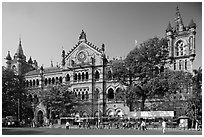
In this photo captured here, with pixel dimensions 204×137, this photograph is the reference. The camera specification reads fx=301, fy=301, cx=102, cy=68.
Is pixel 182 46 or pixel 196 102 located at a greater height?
pixel 182 46

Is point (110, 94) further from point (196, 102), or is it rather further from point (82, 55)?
point (196, 102)

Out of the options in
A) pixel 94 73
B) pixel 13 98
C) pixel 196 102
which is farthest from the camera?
pixel 94 73

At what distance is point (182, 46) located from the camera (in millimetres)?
38469

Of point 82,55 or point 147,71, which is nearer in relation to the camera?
point 147,71

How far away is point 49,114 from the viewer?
43.1 metres

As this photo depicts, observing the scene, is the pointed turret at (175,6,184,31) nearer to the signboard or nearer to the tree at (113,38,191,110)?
the tree at (113,38,191,110)

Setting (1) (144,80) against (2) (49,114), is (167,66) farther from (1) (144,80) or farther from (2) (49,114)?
(2) (49,114)

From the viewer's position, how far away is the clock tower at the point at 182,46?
37.4m

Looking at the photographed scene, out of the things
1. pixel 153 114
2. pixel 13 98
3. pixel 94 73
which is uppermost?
pixel 94 73

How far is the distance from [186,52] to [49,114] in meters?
20.7

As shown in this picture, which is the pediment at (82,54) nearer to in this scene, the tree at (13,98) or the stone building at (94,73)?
the stone building at (94,73)

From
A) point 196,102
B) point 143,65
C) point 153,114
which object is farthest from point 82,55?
point 196,102

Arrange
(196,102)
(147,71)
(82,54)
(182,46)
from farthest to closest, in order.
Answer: (82,54) < (182,46) < (147,71) < (196,102)

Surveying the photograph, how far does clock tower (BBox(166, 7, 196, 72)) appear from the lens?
3741 cm
